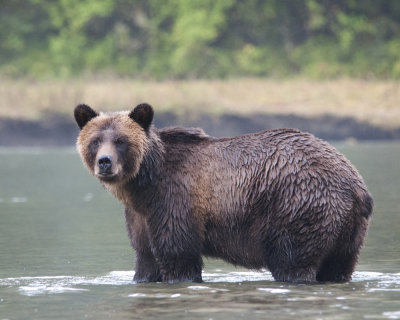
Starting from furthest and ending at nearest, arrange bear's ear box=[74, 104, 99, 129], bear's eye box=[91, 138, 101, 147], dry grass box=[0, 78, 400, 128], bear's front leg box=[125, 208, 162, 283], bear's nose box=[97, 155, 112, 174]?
dry grass box=[0, 78, 400, 128], bear's front leg box=[125, 208, 162, 283], bear's ear box=[74, 104, 99, 129], bear's eye box=[91, 138, 101, 147], bear's nose box=[97, 155, 112, 174]

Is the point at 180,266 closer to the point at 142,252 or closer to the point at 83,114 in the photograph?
the point at 142,252

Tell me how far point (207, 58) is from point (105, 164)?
133 ft

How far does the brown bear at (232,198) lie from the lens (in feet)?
28.1

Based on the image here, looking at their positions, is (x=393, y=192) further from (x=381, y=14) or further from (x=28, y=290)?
(x=381, y=14)

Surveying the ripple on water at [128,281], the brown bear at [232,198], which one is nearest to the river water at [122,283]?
the ripple on water at [128,281]

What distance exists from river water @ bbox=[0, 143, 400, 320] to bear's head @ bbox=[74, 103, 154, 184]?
41.0 inches

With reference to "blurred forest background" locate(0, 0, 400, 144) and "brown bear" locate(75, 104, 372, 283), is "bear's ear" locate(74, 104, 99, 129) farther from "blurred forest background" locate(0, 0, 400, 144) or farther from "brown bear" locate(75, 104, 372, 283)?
"blurred forest background" locate(0, 0, 400, 144)

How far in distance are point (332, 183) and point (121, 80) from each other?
36583 mm

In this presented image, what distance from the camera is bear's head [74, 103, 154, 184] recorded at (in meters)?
8.57

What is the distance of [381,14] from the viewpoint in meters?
51.4

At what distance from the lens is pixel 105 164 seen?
8508 mm

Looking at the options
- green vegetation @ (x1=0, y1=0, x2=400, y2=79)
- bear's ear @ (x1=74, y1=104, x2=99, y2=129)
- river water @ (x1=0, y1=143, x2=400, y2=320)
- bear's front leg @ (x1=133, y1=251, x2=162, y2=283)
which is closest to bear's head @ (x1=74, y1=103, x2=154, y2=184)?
bear's ear @ (x1=74, y1=104, x2=99, y2=129)

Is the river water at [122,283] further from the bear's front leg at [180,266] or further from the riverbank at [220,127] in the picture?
the riverbank at [220,127]

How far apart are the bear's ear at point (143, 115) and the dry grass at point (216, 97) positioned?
3203 centimetres
